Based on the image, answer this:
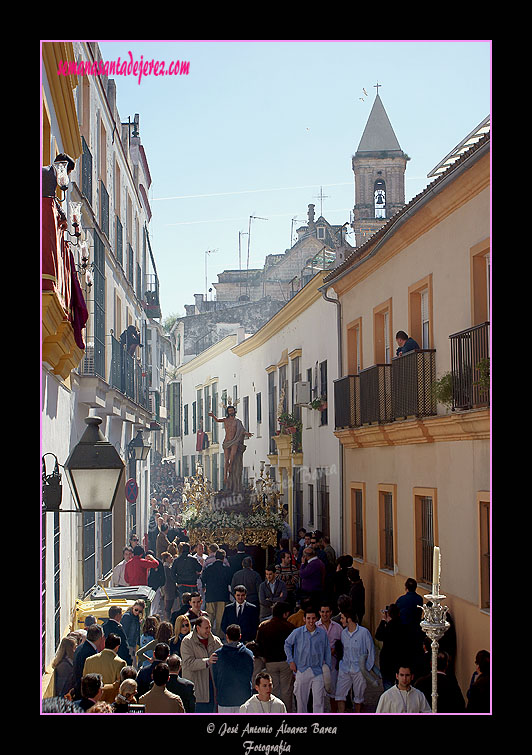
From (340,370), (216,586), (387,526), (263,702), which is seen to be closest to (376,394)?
(387,526)

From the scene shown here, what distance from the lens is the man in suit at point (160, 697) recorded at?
6.90 m

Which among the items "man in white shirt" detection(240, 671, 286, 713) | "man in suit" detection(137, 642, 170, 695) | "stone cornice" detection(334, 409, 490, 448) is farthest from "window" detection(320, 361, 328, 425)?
"man in white shirt" detection(240, 671, 286, 713)

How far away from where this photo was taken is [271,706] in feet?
23.0

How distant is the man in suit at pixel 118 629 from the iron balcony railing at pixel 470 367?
378 cm

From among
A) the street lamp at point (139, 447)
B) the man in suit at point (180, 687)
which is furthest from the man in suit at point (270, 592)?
the street lamp at point (139, 447)

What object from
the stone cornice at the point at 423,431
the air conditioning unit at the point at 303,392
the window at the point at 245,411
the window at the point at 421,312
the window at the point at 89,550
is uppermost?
the window at the point at 421,312

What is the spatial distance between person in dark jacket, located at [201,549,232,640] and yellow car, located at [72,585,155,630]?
0.73 metres

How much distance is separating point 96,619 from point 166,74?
5.59 metres

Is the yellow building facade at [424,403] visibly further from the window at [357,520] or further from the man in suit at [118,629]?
the man in suit at [118,629]

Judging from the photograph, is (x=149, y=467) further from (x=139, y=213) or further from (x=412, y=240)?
(x=412, y=240)

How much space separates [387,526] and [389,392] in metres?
1.90

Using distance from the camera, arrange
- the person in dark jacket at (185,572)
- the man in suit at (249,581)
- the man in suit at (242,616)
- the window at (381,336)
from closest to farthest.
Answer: the man in suit at (242,616) < the man in suit at (249,581) < the person in dark jacket at (185,572) < the window at (381,336)
